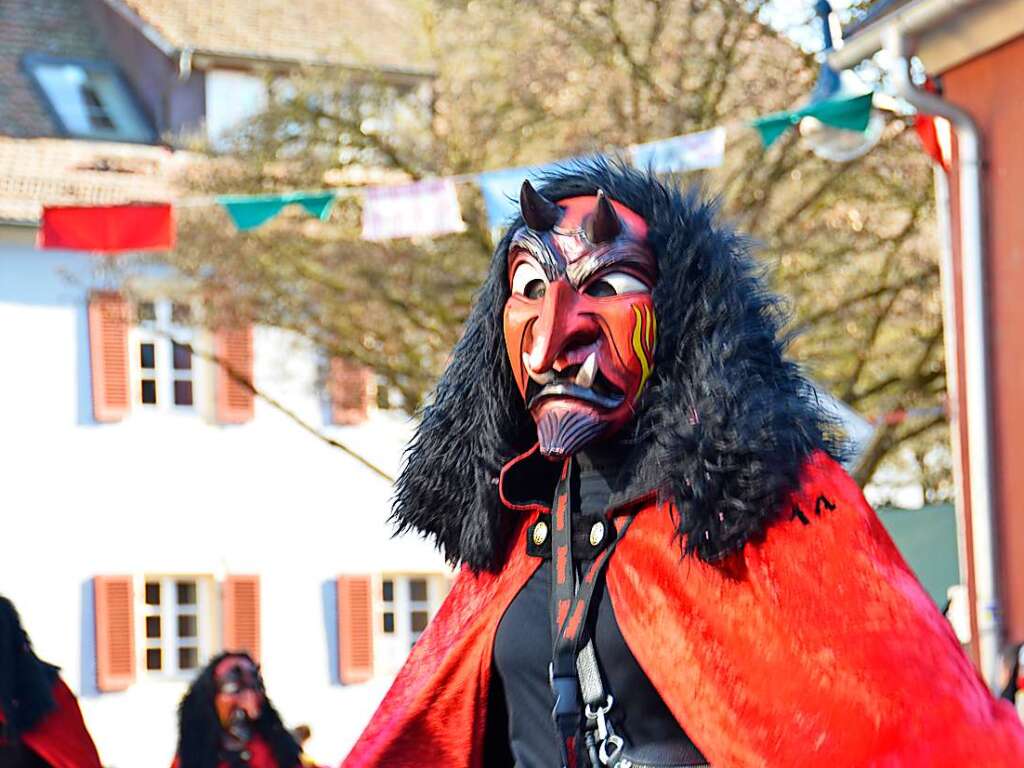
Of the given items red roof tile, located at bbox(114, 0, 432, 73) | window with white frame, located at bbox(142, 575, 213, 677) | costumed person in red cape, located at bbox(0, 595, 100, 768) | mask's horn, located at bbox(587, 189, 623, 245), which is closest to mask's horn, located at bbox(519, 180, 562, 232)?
mask's horn, located at bbox(587, 189, 623, 245)

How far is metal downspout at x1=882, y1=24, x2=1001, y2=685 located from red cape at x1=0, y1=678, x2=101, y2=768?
5.24m

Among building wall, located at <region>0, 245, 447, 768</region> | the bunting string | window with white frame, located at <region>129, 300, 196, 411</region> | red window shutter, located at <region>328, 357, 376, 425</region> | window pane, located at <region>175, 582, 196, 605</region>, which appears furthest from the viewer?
window pane, located at <region>175, 582, 196, 605</region>

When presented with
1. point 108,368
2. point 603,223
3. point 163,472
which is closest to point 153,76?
point 108,368

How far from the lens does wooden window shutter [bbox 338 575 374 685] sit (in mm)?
26094

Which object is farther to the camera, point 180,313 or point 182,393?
point 182,393

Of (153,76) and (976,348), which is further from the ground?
(153,76)

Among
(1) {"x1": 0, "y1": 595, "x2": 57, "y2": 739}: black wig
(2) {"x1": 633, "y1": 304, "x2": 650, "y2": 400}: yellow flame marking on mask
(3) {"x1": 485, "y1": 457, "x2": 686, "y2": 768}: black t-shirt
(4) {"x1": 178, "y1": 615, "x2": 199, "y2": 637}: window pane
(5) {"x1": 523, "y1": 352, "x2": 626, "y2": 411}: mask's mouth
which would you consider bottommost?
(4) {"x1": 178, "y1": 615, "x2": 199, "y2": 637}: window pane

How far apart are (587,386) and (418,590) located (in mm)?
23621

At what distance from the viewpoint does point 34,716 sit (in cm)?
752

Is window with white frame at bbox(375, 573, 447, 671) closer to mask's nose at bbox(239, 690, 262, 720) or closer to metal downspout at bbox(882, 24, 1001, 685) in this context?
metal downspout at bbox(882, 24, 1001, 685)

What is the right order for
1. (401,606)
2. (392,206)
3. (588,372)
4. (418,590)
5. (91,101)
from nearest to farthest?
(588,372) < (392,206) < (401,606) < (418,590) < (91,101)

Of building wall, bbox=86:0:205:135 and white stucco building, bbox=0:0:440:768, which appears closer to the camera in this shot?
white stucco building, bbox=0:0:440:768

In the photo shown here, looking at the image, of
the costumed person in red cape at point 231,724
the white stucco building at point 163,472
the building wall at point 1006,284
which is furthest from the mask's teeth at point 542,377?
the white stucco building at point 163,472

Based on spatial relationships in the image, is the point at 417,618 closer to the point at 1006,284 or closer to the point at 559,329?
the point at 1006,284
